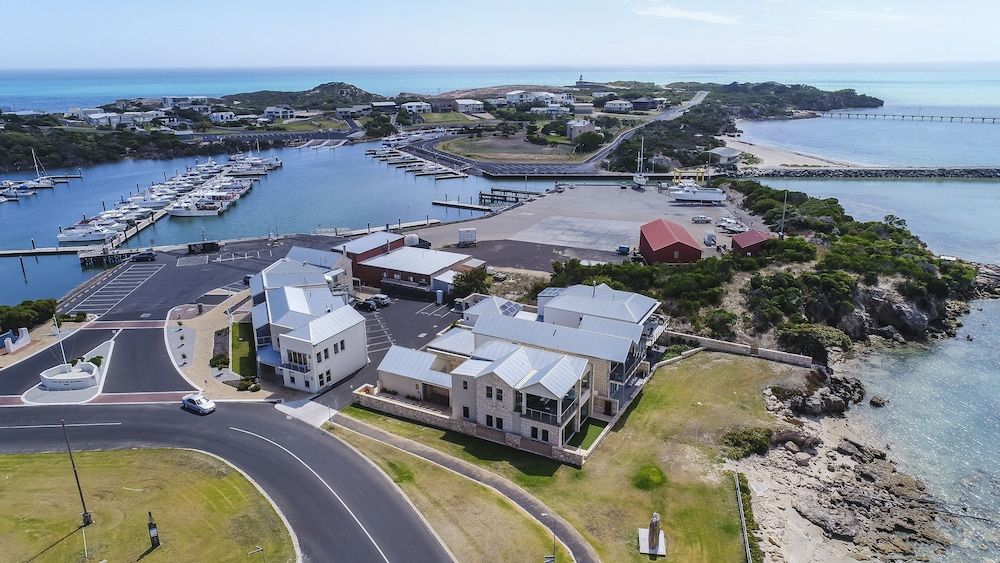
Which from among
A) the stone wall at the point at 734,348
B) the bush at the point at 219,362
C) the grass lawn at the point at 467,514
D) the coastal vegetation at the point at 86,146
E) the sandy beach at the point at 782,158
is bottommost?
the stone wall at the point at 734,348

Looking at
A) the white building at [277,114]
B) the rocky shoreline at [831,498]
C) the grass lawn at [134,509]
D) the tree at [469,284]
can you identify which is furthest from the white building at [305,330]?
the white building at [277,114]

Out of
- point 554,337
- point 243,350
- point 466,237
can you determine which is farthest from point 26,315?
point 554,337

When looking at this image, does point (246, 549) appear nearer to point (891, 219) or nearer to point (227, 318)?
point (227, 318)

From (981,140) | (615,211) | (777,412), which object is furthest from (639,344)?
(981,140)

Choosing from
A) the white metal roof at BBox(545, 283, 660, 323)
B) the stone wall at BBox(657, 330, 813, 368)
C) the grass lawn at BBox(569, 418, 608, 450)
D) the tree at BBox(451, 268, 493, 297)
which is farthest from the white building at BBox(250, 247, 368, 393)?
the stone wall at BBox(657, 330, 813, 368)

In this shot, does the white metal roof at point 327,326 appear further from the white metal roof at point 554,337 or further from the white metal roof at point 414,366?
the white metal roof at point 554,337

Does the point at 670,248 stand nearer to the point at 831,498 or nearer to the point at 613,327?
the point at 613,327

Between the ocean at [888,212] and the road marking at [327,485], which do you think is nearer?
the road marking at [327,485]
